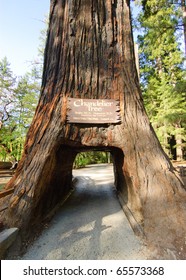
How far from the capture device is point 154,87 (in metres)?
15.4

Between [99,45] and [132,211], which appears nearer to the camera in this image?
[132,211]

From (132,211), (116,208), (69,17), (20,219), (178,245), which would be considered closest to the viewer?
(178,245)

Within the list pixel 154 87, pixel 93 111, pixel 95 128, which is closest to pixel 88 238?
pixel 95 128

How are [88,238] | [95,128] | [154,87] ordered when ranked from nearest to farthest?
[88,238]
[95,128]
[154,87]

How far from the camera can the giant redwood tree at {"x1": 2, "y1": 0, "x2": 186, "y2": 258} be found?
286 cm

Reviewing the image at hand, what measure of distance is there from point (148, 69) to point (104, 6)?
13114 mm

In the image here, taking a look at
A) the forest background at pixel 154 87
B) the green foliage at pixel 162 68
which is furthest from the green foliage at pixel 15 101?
the green foliage at pixel 162 68

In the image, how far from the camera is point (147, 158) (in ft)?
10.5

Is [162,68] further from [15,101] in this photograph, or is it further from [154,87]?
[15,101]

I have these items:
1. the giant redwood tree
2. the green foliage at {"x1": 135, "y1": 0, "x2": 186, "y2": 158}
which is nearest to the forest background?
the green foliage at {"x1": 135, "y1": 0, "x2": 186, "y2": 158}

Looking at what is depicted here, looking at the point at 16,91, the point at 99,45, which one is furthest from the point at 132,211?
the point at 16,91

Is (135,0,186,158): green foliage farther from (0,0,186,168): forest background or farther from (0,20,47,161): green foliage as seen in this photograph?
(0,20,47,161): green foliage

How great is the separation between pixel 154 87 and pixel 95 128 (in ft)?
45.0

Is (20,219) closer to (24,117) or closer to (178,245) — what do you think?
(178,245)
